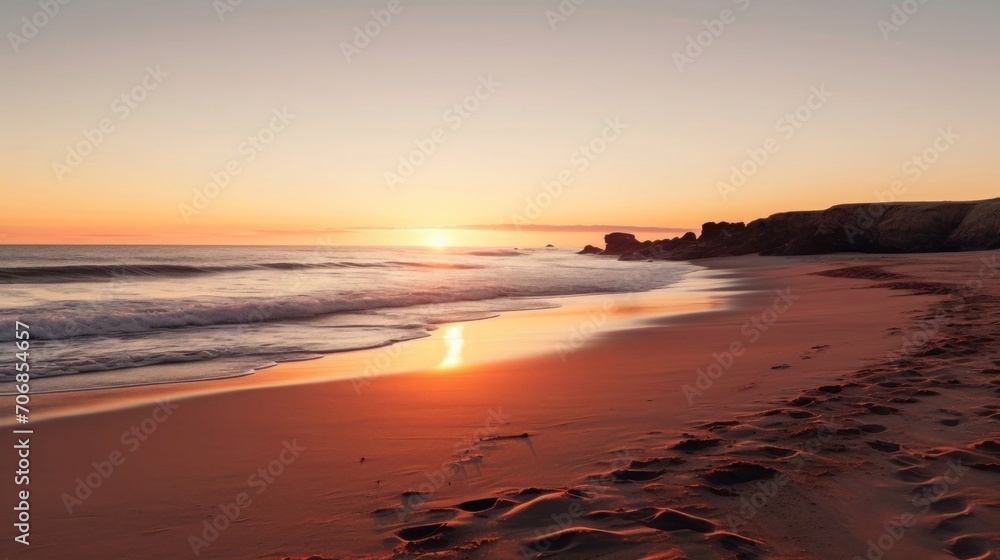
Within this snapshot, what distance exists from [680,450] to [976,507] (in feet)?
4.99

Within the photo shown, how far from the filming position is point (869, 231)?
42094 mm

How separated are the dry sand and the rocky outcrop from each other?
39603mm

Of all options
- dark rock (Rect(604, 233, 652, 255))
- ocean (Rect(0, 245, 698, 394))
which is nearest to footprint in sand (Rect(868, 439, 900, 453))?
ocean (Rect(0, 245, 698, 394))

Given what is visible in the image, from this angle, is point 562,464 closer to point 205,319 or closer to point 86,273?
point 205,319

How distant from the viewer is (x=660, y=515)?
2.81 metres

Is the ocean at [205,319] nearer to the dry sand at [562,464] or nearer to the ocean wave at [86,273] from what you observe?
the ocean wave at [86,273]

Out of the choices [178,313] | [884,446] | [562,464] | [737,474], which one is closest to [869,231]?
[178,313]

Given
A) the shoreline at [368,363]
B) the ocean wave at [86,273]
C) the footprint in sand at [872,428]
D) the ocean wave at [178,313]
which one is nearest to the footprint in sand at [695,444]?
the footprint in sand at [872,428]

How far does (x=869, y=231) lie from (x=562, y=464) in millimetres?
47509

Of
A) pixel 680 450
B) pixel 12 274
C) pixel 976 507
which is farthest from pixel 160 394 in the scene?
pixel 12 274

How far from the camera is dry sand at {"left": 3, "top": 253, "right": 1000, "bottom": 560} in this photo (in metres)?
A: 2.72

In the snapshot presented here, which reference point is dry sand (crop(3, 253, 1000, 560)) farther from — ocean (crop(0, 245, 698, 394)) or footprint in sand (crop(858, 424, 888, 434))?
ocean (crop(0, 245, 698, 394))

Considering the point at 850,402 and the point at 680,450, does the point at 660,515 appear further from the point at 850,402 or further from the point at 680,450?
the point at 850,402

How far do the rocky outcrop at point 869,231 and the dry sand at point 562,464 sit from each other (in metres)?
39.6
